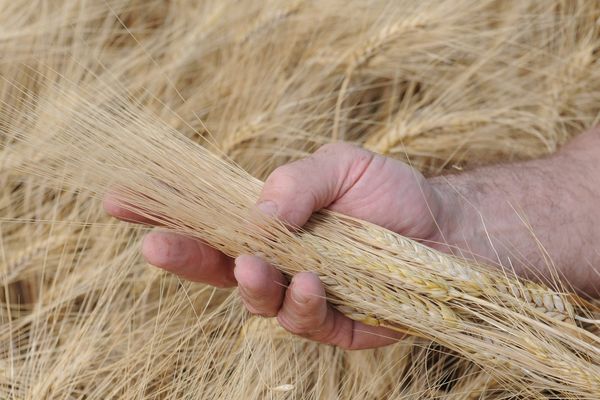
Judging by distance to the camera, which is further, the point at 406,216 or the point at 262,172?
the point at 262,172

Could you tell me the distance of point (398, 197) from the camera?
1.20 m

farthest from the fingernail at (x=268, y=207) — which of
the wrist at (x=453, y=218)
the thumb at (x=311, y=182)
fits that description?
the wrist at (x=453, y=218)

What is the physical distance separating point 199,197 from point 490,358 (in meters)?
0.39

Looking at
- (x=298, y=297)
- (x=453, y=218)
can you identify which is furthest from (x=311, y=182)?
(x=453, y=218)

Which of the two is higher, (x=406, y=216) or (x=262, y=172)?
(x=406, y=216)

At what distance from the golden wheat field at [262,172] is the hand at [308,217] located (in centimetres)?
3

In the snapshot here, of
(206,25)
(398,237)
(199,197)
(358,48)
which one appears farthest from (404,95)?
(199,197)

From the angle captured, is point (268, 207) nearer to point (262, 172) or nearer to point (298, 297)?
point (298, 297)

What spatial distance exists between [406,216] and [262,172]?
0.48m

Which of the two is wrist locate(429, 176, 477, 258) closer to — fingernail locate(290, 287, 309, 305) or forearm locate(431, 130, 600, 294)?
forearm locate(431, 130, 600, 294)

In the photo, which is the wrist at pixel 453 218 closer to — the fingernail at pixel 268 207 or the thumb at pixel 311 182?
the thumb at pixel 311 182

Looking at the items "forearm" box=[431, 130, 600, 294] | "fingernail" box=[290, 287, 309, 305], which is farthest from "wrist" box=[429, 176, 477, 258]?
"fingernail" box=[290, 287, 309, 305]

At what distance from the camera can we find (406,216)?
121cm

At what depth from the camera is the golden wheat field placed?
1.02 meters
